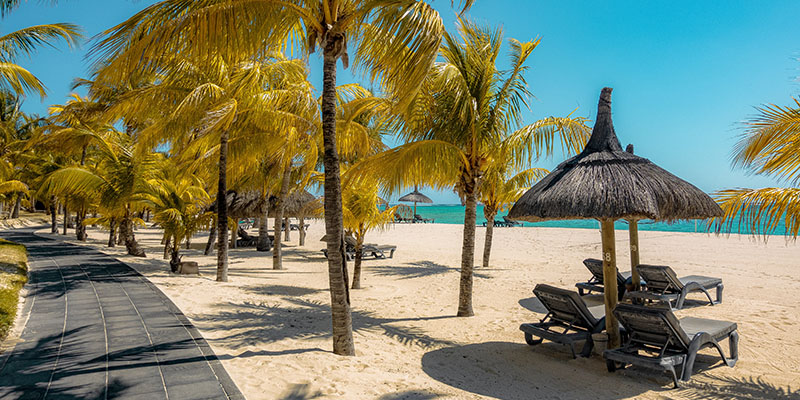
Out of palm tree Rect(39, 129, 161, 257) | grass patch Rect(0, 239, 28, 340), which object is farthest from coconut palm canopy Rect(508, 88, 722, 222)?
palm tree Rect(39, 129, 161, 257)

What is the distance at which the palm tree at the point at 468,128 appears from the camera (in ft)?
22.2

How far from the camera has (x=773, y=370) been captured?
4824 millimetres

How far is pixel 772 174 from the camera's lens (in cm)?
476

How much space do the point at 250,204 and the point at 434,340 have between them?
45.1ft

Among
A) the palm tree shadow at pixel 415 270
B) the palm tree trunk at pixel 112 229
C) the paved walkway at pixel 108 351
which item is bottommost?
the palm tree shadow at pixel 415 270

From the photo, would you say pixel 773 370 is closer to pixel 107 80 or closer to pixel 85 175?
pixel 107 80

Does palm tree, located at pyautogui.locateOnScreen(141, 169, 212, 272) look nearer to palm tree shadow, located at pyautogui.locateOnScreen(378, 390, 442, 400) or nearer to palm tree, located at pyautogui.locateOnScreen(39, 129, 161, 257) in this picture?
palm tree, located at pyautogui.locateOnScreen(39, 129, 161, 257)

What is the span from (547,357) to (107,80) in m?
5.56

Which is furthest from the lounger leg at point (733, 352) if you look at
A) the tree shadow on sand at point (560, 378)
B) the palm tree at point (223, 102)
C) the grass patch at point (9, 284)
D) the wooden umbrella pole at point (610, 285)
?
the grass patch at point (9, 284)

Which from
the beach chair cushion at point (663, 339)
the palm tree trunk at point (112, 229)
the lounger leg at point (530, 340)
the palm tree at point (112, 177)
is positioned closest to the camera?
the beach chair cushion at point (663, 339)

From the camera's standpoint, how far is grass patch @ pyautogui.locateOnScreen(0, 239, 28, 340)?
4844mm

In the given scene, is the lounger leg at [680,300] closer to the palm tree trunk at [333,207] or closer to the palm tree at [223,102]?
the palm tree trunk at [333,207]

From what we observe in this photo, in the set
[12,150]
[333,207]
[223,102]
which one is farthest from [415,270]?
[12,150]

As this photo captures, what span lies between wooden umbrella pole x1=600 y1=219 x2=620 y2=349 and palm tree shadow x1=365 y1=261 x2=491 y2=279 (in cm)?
599
